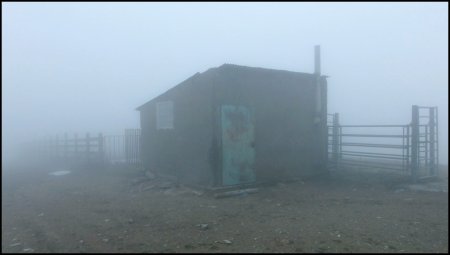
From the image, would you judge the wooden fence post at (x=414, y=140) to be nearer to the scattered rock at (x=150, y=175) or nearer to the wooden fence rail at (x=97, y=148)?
the scattered rock at (x=150, y=175)

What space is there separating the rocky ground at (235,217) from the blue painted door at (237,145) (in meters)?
0.74

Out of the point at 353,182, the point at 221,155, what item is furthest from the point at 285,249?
the point at 353,182

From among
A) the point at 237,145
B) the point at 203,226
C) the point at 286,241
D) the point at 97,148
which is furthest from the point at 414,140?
the point at 97,148

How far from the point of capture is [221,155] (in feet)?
34.1

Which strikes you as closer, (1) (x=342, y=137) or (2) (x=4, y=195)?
(2) (x=4, y=195)

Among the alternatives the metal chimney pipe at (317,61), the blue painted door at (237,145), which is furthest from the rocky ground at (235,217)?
the metal chimney pipe at (317,61)

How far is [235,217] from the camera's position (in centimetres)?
783

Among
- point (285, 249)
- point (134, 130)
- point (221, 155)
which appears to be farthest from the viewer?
point (134, 130)

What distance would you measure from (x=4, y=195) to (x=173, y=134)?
5.02m

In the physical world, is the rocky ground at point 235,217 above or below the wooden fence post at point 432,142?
below

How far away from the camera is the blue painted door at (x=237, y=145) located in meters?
10.5

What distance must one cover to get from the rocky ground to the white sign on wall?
1875 millimetres

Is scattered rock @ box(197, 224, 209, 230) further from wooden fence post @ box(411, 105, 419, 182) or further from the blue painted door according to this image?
wooden fence post @ box(411, 105, 419, 182)

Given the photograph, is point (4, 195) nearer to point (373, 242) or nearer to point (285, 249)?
point (285, 249)
